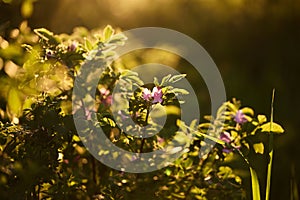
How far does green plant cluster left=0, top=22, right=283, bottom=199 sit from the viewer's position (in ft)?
4.24

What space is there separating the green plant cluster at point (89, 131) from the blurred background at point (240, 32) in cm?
75

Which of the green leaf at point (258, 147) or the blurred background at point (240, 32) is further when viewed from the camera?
the blurred background at point (240, 32)

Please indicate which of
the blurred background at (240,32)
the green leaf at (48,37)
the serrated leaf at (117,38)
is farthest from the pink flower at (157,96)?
the blurred background at (240,32)

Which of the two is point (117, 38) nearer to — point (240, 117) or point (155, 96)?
point (155, 96)

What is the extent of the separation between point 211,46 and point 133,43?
2562mm

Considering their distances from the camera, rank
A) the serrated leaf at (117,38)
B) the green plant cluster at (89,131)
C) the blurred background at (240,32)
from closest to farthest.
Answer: the green plant cluster at (89,131)
the serrated leaf at (117,38)
the blurred background at (240,32)

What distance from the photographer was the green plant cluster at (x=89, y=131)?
1.29 metres

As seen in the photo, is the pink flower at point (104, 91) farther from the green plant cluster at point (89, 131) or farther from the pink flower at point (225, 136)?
the pink flower at point (225, 136)

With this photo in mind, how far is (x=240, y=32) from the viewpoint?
4.48m

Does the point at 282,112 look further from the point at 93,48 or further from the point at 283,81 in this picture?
the point at 93,48

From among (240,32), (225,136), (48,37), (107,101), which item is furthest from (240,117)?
(240,32)

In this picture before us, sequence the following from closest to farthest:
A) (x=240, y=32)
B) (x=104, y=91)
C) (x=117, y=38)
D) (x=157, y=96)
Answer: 1. (x=157, y=96)
2. (x=117, y=38)
3. (x=104, y=91)
4. (x=240, y=32)

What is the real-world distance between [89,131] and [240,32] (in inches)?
128

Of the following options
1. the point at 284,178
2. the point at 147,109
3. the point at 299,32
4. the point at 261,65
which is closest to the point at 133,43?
the point at 147,109
